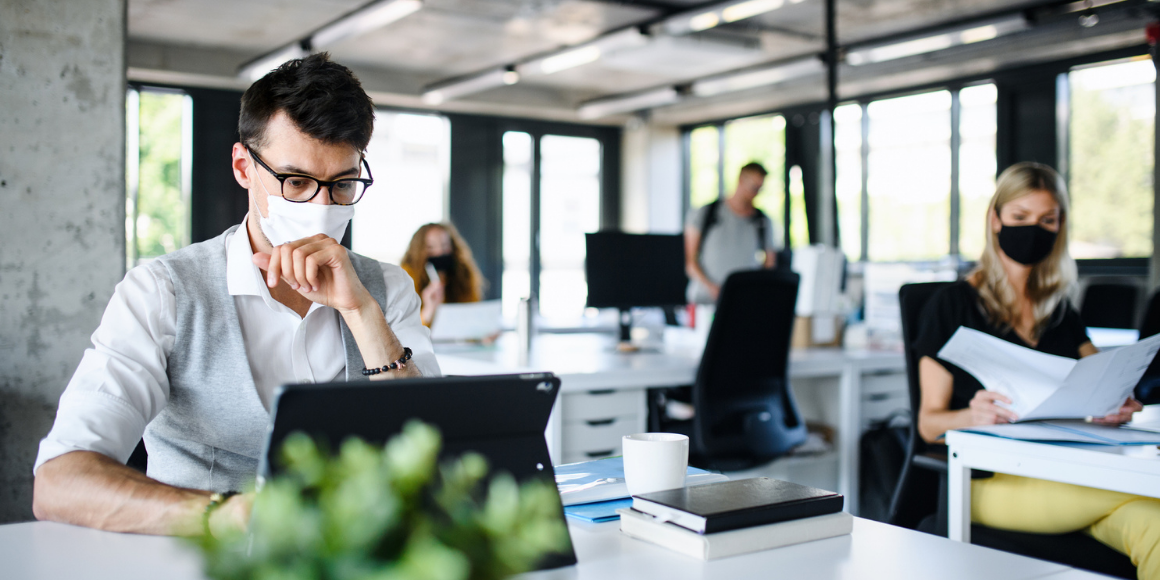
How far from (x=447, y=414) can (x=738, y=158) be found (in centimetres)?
981

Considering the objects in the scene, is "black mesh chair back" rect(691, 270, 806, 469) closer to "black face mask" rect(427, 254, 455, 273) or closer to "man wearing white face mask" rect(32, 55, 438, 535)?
"black face mask" rect(427, 254, 455, 273)

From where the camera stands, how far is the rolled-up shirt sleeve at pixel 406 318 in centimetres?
166

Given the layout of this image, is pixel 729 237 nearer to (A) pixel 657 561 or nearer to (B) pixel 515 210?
(B) pixel 515 210

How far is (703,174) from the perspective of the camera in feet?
35.4

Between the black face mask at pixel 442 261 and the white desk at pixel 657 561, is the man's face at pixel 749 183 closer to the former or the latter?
the black face mask at pixel 442 261

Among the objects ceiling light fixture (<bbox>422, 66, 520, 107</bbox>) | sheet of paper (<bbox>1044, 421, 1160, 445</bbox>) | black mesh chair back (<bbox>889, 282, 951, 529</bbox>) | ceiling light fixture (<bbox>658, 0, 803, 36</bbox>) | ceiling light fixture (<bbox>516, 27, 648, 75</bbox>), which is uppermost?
ceiling light fixture (<bbox>422, 66, 520, 107</bbox>)

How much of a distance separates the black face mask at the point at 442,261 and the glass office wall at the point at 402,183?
17.0ft

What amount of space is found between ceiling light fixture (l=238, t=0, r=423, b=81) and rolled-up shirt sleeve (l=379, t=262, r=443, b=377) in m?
3.57

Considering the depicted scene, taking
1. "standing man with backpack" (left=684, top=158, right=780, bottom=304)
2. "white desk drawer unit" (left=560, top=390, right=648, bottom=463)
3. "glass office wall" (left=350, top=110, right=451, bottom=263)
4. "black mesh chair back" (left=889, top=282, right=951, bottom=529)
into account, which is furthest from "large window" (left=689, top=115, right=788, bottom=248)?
"black mesh chair back" (left=889, top=282, right=951, bottom=529)

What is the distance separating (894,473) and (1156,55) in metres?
4.54

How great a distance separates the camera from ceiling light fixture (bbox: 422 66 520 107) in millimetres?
7988

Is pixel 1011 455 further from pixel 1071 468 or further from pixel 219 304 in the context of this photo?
pixel 219 304

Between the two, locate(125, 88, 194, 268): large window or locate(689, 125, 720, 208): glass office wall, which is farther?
locate(689, 125, 720, 208): glass office wall

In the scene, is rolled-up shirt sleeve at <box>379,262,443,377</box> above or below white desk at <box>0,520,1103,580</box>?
above
